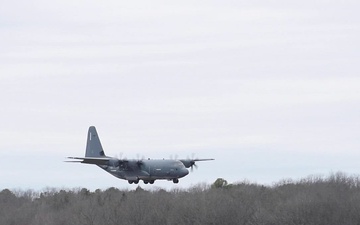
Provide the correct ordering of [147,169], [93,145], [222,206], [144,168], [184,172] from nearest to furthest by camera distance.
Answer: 1. [222,206]
2. [184,172]
3. [147,169]
4. [144,168]
5. [93,145]

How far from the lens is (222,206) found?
72.6 meters

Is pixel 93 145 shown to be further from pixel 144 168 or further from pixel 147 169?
pixel 147 169

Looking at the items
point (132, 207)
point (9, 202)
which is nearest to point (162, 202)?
point (132, 207)

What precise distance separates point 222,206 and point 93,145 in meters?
59.6

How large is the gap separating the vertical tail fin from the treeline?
127ft

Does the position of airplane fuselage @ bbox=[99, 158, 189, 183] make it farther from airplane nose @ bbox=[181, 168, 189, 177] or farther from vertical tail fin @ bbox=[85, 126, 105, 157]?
vertical tail fin @ bbox=[85, 126, 105, 157]

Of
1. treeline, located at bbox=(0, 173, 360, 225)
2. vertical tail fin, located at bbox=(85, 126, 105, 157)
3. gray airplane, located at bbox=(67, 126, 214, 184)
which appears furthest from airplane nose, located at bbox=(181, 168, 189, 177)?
vertical tail fin, located at bbox=(85, 126, 105, 157)

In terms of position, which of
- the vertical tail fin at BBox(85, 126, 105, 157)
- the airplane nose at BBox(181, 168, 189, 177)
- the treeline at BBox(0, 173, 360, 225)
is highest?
the vertical tail fin at BBox(85, 126, 105, 157)

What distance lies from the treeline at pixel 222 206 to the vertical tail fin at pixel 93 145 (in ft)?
127

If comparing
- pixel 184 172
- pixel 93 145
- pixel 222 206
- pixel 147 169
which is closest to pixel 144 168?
pixel 147 169

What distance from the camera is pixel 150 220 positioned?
75.4 m

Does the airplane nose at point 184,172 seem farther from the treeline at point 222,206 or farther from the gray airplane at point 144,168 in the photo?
the treeline at point 222,206

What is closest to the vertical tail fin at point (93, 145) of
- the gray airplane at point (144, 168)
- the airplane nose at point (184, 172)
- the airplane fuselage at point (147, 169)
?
the gray airplane at point (144, 168)

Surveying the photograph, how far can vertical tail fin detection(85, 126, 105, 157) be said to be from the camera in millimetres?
129750
